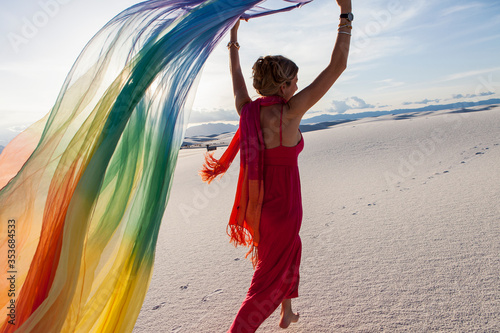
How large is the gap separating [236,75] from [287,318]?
1.46 m

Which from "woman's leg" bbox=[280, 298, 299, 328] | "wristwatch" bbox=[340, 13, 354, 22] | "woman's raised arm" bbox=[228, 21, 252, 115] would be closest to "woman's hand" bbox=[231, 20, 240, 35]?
"woman's raised arm" bbox=[228, 21, 252, 115]

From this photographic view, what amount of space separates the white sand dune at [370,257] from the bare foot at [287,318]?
0.07 metres

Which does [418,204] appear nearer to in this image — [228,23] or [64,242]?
[228,23]

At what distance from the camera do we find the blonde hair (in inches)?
71.9

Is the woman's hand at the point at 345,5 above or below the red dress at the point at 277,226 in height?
above

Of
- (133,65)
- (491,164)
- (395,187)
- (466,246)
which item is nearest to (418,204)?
(395,187)

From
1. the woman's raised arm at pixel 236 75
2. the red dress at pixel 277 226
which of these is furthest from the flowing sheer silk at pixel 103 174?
the red dress at pixel 277 226

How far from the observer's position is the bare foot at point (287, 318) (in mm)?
2068

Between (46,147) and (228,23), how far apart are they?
1.22 m

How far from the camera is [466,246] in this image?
2654 mm

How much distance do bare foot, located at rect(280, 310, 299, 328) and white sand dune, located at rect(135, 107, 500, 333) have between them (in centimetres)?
7

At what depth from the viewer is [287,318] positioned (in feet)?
6.79

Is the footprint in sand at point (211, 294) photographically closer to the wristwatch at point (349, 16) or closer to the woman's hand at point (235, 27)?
the woman's hand at point (235, 27)

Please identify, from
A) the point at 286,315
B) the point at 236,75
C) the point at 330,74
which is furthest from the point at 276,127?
the point at 286,315
